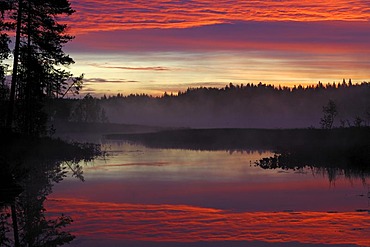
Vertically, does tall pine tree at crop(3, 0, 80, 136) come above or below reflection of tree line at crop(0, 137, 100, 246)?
above

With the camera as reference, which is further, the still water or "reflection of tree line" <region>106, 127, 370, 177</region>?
"reflection of tree line" <region>106, 127, 370, 177</region>

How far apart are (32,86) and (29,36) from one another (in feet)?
14.7

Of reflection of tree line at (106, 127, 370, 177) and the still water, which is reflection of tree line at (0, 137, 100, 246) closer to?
the still water

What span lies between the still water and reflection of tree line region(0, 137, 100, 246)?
717mm

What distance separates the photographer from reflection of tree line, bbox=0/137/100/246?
755 inches

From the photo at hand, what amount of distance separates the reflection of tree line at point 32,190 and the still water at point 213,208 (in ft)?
2.35

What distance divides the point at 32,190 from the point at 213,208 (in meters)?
9.87

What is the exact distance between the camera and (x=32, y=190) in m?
30.1

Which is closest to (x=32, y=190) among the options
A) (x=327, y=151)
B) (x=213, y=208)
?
(x=213, y=208)

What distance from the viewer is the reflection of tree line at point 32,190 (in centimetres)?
1917

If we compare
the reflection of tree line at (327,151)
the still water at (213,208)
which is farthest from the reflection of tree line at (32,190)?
the reflection of tree line at (327,151)

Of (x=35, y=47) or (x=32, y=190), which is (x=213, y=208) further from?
(x=35, y=47)

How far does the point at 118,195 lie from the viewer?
29.7m

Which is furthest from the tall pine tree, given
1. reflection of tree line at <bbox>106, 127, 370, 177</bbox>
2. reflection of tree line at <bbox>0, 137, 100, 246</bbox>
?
reflection of tree line at <bbox>106, 127, 370, 177</bbox>
